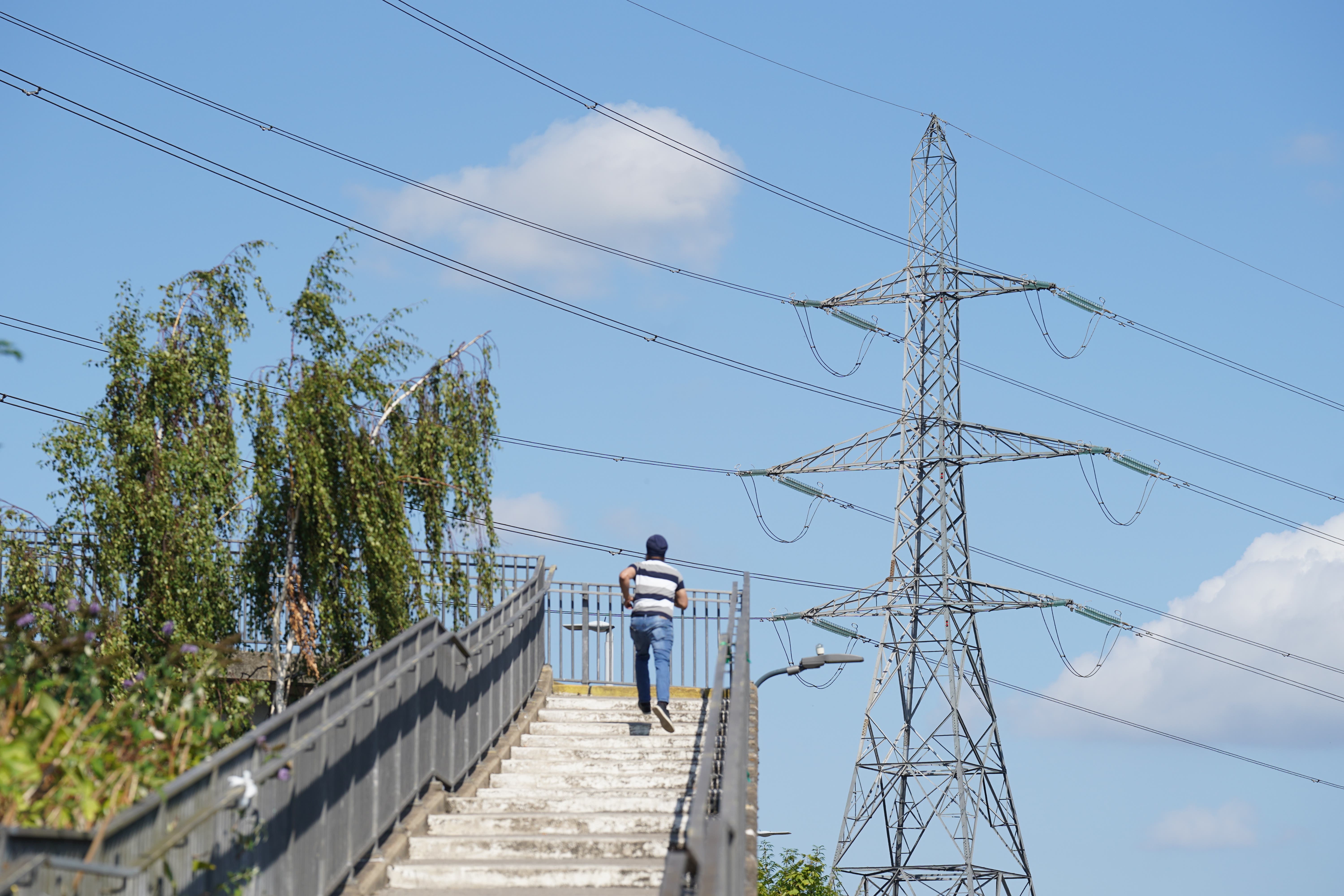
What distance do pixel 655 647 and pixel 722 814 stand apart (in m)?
7.24

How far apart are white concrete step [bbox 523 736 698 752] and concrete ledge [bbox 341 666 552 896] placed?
0.59 feet

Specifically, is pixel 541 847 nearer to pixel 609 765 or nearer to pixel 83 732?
A: pixel 609 765

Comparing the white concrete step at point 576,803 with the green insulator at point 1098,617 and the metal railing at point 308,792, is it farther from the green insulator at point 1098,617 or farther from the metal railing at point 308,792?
the green insulator at point 1098,617

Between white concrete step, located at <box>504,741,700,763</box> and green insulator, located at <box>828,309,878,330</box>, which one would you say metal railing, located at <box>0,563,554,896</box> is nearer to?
white concrete step, located at <box>504,741,700,763</box>

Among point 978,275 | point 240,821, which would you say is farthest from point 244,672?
point 978,275

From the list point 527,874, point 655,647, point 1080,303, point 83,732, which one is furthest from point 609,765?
point 1080,303

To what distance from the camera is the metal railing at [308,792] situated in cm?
609

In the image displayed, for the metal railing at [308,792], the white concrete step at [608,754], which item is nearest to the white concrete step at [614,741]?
the white concrete step at [608,754]

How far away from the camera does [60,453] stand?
705 inches

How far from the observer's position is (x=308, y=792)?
8312 millimetres

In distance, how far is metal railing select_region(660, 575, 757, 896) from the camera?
6125mm

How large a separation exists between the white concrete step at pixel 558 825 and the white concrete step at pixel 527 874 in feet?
2.40

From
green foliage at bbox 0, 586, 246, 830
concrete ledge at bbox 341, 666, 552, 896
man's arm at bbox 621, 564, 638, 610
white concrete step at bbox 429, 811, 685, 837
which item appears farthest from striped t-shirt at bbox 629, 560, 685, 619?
green foliage at bbox 0, 586, 246, 830

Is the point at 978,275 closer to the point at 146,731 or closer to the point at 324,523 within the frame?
the point at 324,523
